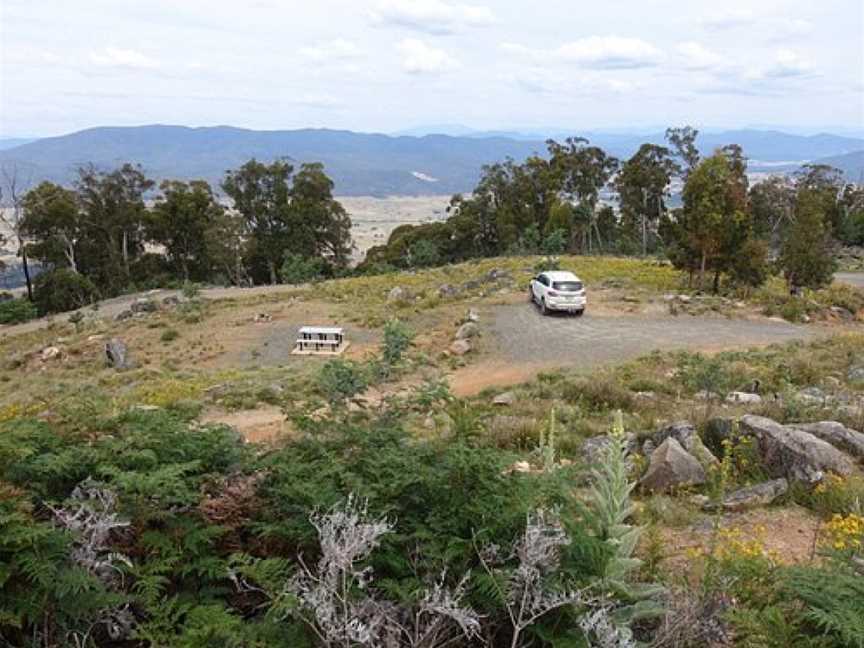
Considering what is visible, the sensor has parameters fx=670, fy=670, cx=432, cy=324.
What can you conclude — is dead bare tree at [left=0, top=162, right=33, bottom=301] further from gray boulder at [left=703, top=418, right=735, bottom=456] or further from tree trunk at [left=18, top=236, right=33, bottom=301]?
gray boulder at [left=703, top=418, right=735, bottom=456]

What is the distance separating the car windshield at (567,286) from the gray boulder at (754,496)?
1521 cm

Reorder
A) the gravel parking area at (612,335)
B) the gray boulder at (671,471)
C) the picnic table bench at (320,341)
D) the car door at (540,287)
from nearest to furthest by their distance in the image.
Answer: the gray boulder at (671,471) < the gravel parking area at (612,335) < the picnic table bench at (320,341) < the car door at (540,287)

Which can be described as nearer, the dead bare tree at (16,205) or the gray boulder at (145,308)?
the gray boulder at (145,308)

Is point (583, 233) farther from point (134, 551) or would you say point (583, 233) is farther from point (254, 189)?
point (134, 551)

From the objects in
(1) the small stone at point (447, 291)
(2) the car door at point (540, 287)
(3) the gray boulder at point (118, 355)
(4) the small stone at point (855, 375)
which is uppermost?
(4) the small stone at point (855, 375)

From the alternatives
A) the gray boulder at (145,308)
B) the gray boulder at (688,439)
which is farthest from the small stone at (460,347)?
the gray boulder at (145,308)

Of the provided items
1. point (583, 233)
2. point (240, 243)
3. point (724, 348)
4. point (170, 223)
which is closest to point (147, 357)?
point (724, 348)

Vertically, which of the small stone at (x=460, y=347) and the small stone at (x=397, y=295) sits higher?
the small stone at (x=460, y=347)

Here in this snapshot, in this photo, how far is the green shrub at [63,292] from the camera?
41250mm

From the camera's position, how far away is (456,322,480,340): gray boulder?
19000 millimetres

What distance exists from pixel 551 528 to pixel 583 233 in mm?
48930

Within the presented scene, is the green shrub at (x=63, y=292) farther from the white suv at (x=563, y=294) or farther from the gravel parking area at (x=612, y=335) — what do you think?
the white suv at (x=563, y=294)

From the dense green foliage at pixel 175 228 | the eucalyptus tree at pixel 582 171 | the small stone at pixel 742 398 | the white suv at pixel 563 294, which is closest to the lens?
the small stone at pixel 742 398

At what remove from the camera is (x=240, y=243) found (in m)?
44.8
